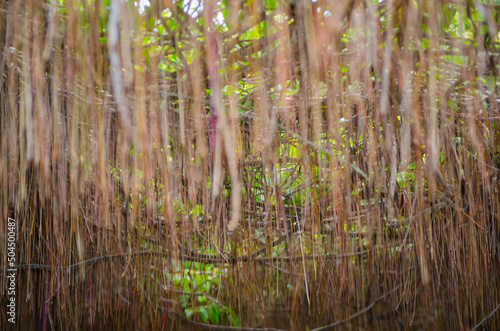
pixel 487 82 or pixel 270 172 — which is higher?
pixel 487 82

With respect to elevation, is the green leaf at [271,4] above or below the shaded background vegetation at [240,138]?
above

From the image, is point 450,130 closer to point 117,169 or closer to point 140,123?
point 140,123

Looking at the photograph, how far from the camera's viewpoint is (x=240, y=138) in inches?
37.5

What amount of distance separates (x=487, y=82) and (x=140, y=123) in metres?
0.90

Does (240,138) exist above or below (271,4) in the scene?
below

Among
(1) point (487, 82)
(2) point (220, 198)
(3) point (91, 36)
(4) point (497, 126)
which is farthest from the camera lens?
(2) point (220, 198)

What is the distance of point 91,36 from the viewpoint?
1.98 ft

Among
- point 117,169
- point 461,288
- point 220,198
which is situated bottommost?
point 461,288

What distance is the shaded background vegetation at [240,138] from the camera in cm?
63

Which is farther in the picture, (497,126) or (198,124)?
(497,126)

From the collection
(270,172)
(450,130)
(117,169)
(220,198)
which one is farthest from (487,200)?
(117,169)

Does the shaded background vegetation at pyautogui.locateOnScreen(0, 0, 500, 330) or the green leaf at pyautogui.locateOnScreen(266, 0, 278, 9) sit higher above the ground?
the green leaf at pyautogui.locateOnScreen(266, 0, 278, 9)

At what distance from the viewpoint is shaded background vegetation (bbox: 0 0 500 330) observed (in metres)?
0.63

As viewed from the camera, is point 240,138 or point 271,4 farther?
point 240,138
